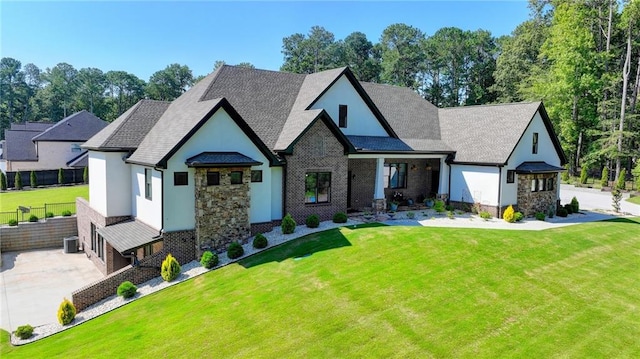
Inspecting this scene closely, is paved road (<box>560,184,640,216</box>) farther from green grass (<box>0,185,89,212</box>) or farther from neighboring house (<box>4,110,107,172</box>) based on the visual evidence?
neighboring house (<box>4,110,107,172</box>)

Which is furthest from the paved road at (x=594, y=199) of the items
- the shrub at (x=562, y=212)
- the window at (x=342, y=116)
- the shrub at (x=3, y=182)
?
the shrub at (x=3, y=182)

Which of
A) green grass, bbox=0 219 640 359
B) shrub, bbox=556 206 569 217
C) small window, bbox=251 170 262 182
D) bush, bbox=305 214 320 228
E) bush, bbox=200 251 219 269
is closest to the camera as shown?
green grass, bbox=0 219 640 359

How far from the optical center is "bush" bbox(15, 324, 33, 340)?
1343 cm

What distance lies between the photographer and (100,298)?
51.3 ft

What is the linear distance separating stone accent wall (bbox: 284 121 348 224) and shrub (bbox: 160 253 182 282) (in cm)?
635

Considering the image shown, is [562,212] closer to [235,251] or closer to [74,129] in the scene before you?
[235,251]

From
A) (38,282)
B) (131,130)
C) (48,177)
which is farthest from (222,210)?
(48,177)

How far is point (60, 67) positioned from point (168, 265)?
122m

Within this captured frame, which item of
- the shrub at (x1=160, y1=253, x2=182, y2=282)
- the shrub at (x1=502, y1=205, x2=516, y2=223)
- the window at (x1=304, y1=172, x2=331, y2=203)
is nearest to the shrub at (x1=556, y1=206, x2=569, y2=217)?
the shrub at (x1=502, y1=205, x2=516, y2=223)

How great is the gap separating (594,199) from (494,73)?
36091 mm

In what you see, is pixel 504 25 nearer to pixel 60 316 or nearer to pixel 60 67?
pixel 60 316

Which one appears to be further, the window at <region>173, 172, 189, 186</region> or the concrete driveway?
the window at <region>173, 172, 189, 186</region>

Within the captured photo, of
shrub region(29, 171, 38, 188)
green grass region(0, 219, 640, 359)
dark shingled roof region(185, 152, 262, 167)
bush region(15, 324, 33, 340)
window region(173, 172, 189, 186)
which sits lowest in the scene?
bush region(15, 324, 33, 340)

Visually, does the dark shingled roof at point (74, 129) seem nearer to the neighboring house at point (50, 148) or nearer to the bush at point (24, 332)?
the neighboring house at point (50, 148)
